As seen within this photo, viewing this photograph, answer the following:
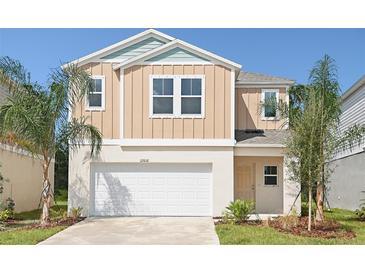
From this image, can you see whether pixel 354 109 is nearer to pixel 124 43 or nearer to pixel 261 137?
pixel 261 137

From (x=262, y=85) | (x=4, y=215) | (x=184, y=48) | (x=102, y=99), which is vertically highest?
(x=184, y=48)

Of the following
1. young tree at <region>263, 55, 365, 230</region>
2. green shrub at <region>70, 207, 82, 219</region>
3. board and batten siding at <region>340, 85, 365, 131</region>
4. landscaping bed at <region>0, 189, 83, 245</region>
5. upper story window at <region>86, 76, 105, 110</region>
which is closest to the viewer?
landscaping bed at <region>0, 189, 83, 245</region>

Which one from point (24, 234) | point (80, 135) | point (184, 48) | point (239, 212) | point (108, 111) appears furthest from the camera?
point (108, 111)

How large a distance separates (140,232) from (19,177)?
903 centimetres

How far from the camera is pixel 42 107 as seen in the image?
15258 mm

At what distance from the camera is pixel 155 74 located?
701 inches

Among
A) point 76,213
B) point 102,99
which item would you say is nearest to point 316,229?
point 76,213

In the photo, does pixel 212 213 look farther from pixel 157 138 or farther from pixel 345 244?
pixel 345 244

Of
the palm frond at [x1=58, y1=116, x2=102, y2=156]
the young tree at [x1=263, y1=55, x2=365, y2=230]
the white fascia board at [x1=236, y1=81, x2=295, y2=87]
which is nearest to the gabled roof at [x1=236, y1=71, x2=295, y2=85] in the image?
the white fascia board at [x1=236, y1=81, x2=295, y2=87]

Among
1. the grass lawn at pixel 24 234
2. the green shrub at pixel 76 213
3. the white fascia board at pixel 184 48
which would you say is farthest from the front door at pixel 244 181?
the grass lawn at pixel 24 234

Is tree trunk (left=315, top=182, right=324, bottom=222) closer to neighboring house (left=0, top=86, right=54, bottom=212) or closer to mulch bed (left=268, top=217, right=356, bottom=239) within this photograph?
mulch bed (left=268, top=217, right=356, bottom=239)

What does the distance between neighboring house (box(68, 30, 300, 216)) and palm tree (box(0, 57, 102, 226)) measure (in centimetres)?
217

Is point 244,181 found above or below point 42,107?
below

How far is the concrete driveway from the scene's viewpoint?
12.7 metres
